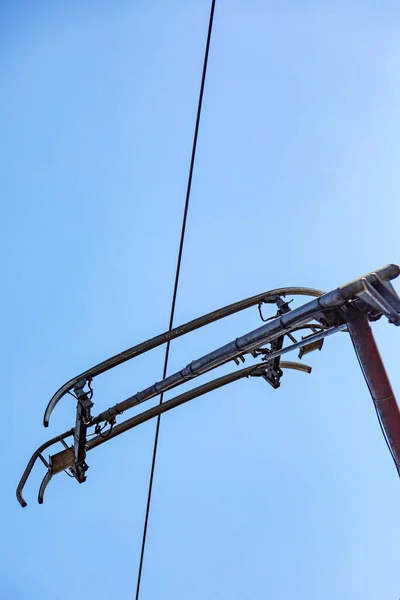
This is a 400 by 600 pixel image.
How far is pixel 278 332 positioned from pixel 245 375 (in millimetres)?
1438

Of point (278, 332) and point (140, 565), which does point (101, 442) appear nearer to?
point (140, 565)

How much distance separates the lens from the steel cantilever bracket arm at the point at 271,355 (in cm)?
705

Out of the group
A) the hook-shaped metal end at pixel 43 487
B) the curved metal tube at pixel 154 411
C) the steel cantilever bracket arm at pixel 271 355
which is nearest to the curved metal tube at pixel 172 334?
the steel cantilever bracket arm at pixel 271 355

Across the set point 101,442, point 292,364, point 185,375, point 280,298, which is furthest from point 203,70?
point 101,442

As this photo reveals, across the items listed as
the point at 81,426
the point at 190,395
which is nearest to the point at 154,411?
the point at 190,395

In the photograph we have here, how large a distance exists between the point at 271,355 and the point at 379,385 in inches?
68.3

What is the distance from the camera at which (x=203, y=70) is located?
26.5 feet

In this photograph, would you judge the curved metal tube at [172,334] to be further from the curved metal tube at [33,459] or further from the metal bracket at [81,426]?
the curved metal tube at [33,459]

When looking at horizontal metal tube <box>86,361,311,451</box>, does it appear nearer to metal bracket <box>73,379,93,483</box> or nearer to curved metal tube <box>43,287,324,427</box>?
metal bracket <box>73,379,93,483</box>

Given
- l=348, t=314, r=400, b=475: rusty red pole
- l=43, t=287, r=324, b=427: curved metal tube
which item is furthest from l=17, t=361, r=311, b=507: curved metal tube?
l=348, t=314, r=400, b=475: rusty red pole

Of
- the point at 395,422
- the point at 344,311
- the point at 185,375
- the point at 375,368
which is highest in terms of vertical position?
the point at 185,375

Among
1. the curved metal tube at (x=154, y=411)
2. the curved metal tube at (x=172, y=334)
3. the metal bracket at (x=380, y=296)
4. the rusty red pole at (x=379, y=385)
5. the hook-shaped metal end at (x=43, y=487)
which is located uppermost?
the curved metal tube at (x=172, y=334)

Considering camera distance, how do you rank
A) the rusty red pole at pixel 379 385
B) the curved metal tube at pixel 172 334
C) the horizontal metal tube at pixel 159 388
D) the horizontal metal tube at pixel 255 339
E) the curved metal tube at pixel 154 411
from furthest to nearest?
the curved metal tube at pixel 172 334 < the curved metal tube at pixel 154 411 < the horizontal metal tube at pixel 159 388 < the horizontal metal tube at pixel 255 339 < the rusty red pole at pixel 379 385

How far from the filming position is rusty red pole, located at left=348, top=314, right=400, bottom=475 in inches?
275
